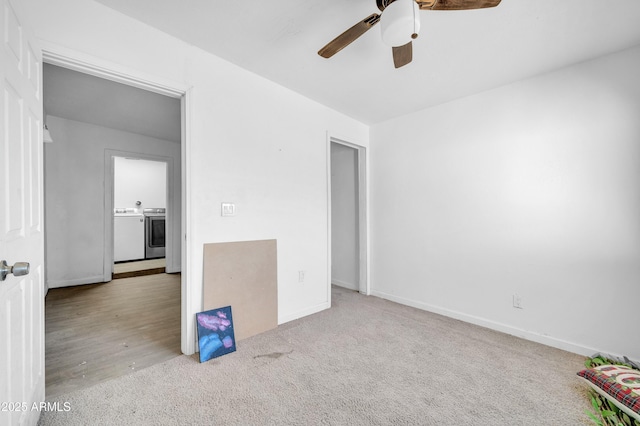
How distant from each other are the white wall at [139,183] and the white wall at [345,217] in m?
3.98

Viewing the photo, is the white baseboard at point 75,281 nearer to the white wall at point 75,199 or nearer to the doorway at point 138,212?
the white wall at point 75,199

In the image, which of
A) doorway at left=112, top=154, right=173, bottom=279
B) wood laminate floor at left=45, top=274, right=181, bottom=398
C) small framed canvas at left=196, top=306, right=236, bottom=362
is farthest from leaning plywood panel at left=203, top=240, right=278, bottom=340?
doorway at left=112, top=154, right=173, bottom=279

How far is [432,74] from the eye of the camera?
97.3 inches

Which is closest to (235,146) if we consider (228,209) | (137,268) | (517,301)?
(228,209)

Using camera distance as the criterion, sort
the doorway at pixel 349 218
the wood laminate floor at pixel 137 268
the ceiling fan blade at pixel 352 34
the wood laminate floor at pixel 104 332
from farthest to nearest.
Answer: the wood laminate floor at pixel 137 268 < the doorway at pixel 349 218 < the wood laminate floor at pixel 104 332 < the ceiling fan blade at pixel 352 34

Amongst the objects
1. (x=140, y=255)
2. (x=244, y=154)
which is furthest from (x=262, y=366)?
(x=140, y=255)

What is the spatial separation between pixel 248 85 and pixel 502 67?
2.26 metres

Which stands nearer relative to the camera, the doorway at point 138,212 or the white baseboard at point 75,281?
the white baseboard at point 75,281

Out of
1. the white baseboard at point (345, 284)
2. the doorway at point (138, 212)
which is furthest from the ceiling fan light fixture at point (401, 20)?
the doorway at point (138, 212)

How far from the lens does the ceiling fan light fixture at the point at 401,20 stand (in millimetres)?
1321

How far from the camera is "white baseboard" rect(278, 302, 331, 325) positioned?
2779 millimetres

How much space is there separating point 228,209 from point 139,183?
5269 millimetres

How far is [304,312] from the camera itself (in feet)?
9.75

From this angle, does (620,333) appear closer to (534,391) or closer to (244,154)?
(534,391)
